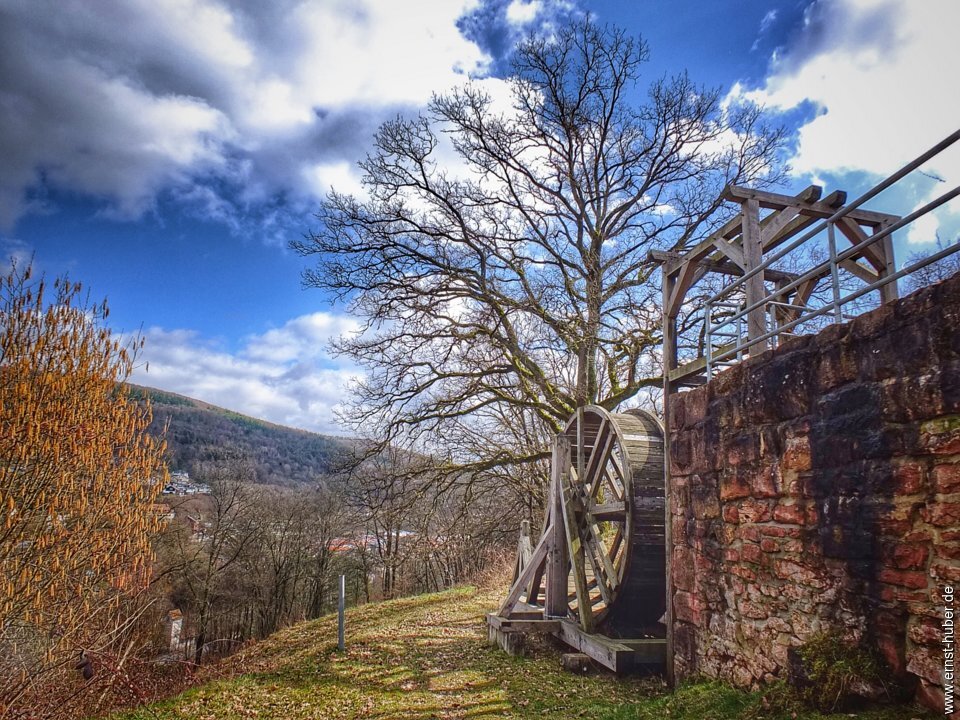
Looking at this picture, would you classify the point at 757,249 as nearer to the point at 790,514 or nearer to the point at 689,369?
the point at 689,369

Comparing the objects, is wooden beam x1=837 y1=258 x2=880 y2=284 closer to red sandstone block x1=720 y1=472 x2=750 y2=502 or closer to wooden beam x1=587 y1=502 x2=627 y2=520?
red sandstone block x1=720 y1=472 x2=750 y2=502

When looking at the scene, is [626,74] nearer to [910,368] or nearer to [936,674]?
[910,368]

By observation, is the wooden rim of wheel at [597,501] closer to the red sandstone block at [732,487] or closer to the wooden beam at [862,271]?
the red sandstone block at [732,487]

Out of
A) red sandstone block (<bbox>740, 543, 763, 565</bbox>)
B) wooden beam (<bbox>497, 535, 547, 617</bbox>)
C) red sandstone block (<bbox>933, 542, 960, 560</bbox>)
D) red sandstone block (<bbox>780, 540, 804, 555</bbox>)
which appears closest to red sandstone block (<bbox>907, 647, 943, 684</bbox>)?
red sandstone block (<bbox>933, 542, 960, 560</bbox>)

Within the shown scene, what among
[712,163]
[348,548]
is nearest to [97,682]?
[712,163]

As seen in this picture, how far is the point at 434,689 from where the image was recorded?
7.07 meters

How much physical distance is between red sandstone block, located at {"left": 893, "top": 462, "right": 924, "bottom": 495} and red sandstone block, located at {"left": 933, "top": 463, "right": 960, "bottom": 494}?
0.28 feet

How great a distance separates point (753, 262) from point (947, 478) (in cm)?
300

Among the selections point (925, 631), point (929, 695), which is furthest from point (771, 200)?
point (929, 695)

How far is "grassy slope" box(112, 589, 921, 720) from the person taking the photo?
5207mm

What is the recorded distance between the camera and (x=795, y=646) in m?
4.08

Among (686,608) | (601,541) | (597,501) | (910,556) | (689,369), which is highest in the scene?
(689,369)
